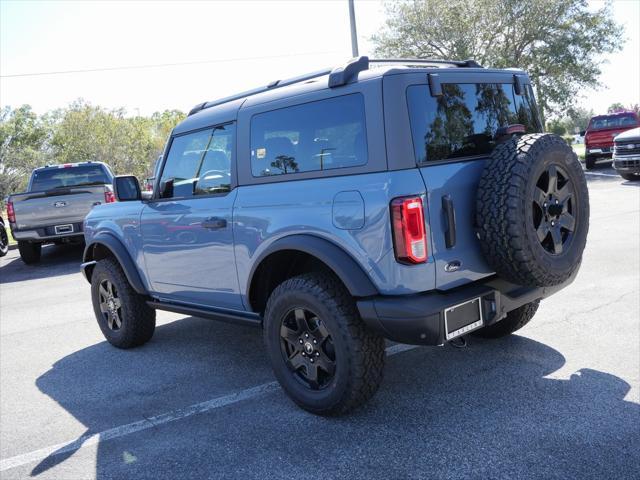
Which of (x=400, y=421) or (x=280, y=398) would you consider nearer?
(x=400, y=421)

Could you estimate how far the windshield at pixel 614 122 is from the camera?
1888 cm

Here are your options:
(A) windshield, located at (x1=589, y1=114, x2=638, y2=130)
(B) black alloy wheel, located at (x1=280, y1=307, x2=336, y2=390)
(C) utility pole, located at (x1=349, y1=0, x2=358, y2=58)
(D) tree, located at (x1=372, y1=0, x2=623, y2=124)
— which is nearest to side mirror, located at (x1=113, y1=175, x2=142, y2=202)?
(B) black alloy wheel, located at (x1=280, y1=307, x2=336, y2=390)

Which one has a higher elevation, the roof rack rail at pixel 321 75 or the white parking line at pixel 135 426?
the roof rack rail at pixel 321 75

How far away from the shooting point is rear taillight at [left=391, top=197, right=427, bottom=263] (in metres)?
2.92

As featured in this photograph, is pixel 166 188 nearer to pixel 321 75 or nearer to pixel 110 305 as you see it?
pixel 110 305

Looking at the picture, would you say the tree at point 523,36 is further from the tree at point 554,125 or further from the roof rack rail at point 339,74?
the roof rack rail at point 339,74

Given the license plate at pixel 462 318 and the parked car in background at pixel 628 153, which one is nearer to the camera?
the license plate at pixel 462 318

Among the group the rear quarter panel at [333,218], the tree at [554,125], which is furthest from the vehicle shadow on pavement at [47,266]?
the tree at [554,125]

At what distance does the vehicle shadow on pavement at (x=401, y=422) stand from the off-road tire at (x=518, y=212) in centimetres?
76

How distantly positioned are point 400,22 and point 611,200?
767 inches

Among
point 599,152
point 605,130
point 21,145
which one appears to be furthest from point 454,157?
point 21,145

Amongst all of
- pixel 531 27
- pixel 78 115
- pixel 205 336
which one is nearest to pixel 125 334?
pixel 205 336

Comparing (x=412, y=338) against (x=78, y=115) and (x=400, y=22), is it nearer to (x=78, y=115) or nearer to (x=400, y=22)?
(x=400, y=22)

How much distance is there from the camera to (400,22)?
2875cm
